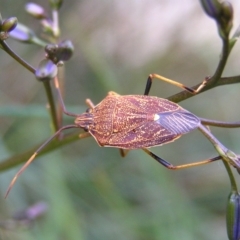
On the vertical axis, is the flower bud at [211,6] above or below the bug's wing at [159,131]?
above

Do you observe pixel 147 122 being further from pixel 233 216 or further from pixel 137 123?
pixel 233 216

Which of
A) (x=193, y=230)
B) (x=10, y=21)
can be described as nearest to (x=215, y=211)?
(x=193, y=230)

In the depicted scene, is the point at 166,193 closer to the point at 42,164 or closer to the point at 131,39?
the point at 42,164

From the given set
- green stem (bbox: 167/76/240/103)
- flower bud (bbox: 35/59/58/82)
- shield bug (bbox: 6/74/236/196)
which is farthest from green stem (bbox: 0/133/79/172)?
green stem (bbox: 167/76/240/103)

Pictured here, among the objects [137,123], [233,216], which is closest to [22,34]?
[137,123]

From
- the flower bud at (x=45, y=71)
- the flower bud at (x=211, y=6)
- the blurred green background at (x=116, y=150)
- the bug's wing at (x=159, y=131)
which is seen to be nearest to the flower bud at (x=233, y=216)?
the bug's wing at (x=159, y=131)

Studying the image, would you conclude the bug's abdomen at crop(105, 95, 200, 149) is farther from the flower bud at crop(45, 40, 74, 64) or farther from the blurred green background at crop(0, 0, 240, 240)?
the blurred green background at crop(0, 0, 240, 240)

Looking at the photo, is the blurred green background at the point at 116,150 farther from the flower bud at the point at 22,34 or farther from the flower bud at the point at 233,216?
the flower bud at the point at 233,216

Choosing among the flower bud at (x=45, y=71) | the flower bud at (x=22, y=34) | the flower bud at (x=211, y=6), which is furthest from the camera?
the flower bud at (x=22, y=34)
